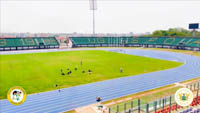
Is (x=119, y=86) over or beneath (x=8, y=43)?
beneath

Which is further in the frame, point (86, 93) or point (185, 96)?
A: point (86, 93)

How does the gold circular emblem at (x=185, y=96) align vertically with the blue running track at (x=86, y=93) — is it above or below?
above

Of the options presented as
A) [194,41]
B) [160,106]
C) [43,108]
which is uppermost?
[194,41]

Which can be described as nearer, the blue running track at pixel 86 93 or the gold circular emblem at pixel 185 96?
the gold circular emblem at pixel 185 96

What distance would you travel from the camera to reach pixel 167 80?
2078 cm

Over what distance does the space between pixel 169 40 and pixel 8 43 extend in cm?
6508

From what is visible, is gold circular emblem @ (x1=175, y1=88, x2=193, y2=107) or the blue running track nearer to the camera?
gold circular emblem @ (x1=175, y1=88, x2=193, y2=107)

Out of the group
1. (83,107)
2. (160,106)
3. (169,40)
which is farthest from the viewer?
(169,40)

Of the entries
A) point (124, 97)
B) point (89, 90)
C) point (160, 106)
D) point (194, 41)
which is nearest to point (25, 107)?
point (89, 90)

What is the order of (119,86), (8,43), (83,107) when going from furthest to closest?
(8,43) → (119,86) → (83,107)

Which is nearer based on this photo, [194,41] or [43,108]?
[43,108]

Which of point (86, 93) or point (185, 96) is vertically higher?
point (185, 96)

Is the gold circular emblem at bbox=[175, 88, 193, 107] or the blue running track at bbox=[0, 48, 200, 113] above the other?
the gold circular emblem at bbox=[175, 88, 193, 107]

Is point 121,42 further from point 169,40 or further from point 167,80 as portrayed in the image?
point 167,80
